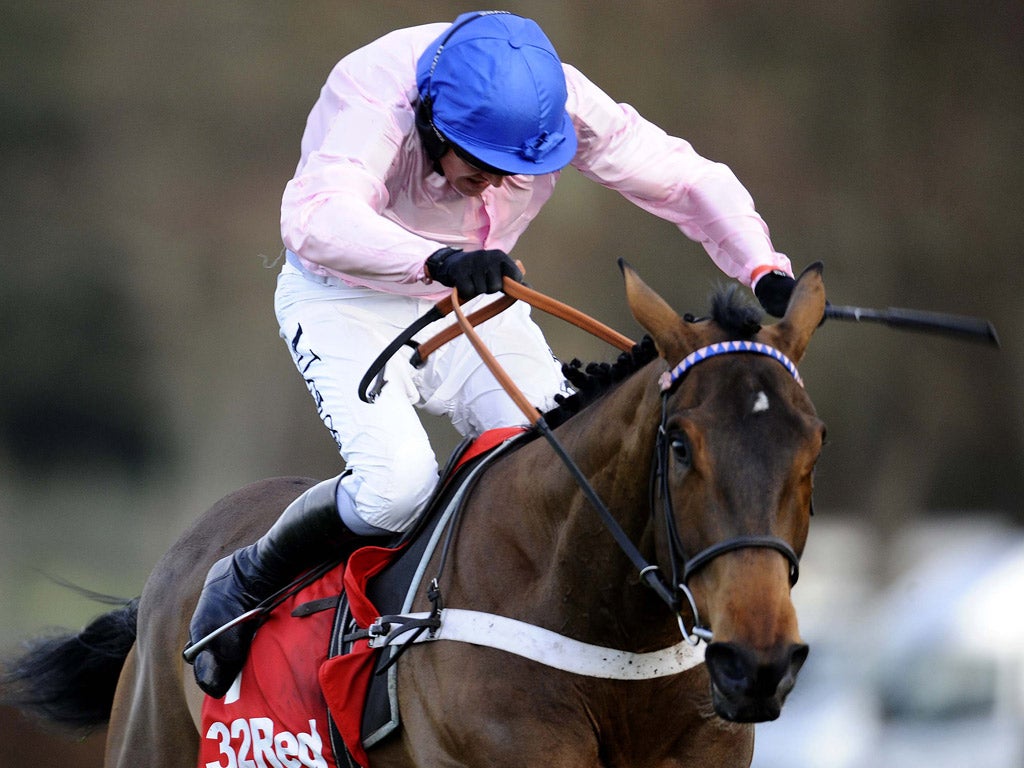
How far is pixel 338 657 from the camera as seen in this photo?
3094mm

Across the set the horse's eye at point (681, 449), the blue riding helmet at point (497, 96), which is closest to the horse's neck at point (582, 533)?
the horse's eye at point (681, 449)

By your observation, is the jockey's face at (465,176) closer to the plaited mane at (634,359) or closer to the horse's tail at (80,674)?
the plaited mane at (634,359)

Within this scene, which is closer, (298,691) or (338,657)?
(338,657)

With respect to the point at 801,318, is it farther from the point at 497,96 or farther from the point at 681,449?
the point at 497,96

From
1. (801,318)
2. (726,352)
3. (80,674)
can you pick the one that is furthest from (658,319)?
(80,674)

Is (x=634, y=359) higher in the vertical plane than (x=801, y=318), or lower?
lower

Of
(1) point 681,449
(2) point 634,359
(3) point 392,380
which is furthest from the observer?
(3) point 392,380

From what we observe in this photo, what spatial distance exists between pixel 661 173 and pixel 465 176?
47 centimetres

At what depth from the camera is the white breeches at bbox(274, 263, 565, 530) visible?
3189 mm

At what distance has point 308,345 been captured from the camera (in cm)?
341

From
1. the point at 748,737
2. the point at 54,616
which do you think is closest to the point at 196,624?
the point at 748,737

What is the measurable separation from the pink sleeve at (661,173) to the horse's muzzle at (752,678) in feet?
3.97

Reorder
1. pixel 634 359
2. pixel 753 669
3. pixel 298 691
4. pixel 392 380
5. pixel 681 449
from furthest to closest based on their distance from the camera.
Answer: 1. pixel 392 380
2. pixel 298 691
3. pixel 634 359
4. pixel 681 449
5. pixel 753 669

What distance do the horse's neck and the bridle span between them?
4 cm
